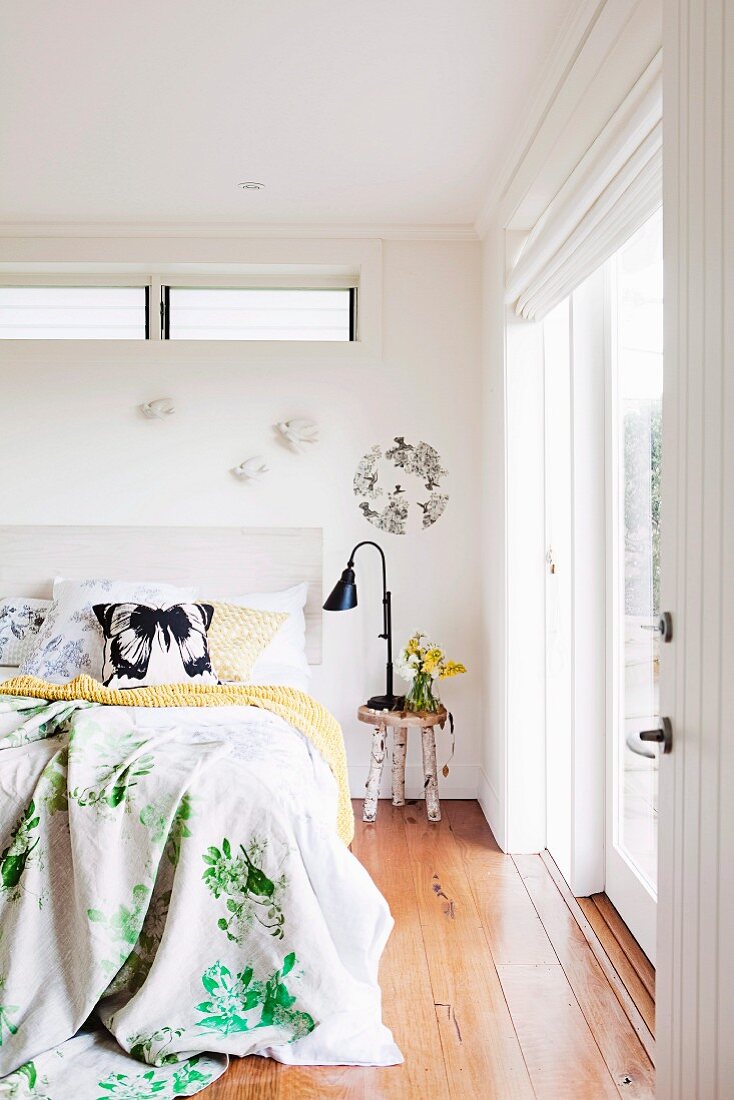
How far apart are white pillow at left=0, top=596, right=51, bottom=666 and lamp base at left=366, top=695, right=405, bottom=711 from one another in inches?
56.7

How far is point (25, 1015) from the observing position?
2051mm

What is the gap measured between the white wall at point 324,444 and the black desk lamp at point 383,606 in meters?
0.10

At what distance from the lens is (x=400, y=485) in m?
4.16

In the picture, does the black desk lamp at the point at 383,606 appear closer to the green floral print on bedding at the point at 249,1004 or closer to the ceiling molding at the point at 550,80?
the ceiling molding at the point at 550,80

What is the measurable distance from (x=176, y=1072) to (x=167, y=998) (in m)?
0.15

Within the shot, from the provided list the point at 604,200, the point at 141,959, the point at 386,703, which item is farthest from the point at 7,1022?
the point at 604,200

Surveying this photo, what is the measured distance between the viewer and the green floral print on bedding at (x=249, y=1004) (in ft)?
6.84

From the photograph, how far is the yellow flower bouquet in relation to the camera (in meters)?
3.80

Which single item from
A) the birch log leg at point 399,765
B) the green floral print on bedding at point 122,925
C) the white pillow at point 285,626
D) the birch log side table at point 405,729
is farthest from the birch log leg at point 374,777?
the green floral print on bedding at point 122,925

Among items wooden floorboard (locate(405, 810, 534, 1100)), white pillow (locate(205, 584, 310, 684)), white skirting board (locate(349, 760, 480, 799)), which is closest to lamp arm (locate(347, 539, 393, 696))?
white pillow (locate(205, 584, 310, 684))

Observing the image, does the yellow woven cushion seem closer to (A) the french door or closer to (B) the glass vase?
(B) the glass vase

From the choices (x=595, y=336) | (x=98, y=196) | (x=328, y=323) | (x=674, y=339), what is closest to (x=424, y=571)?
(x=328, y=323)

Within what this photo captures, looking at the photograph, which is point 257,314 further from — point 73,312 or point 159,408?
point 73,312

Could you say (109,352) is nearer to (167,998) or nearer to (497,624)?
(497,624)
